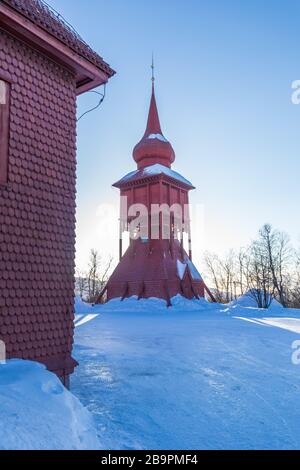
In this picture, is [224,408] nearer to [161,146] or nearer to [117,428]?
[117,428]

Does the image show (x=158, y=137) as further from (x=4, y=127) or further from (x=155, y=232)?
(x=4, y=127)

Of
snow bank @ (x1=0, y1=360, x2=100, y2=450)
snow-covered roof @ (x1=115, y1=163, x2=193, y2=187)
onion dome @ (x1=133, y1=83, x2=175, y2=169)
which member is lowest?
snow bank @ (x1=0, y1=360, x2=100, y2=450)

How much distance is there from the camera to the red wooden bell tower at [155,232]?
25.5 m

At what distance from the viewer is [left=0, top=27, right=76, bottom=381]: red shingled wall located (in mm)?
5637

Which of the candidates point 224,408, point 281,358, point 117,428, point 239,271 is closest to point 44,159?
point 117,428

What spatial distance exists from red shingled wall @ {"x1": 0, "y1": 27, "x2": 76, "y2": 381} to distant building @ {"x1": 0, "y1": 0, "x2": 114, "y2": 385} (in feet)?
0.05

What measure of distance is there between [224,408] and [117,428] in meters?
1.61

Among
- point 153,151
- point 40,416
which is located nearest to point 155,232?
point 153,151

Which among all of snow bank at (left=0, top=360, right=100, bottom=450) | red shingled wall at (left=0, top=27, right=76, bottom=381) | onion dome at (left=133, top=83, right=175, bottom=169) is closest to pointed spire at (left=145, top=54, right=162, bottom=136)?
onion dome at (left=133, top=83, right=175, bottom=169)

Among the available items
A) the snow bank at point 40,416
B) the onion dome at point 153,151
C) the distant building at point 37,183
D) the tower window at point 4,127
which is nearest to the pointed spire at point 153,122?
the onion dome at point 153,151

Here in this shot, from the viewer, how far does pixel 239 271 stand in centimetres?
5059

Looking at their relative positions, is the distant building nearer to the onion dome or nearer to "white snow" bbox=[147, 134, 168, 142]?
the onion dome

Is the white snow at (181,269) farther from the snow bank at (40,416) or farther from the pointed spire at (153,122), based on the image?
the snow bank at (40,416)

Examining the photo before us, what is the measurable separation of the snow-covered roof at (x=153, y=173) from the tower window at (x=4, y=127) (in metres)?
20.9
